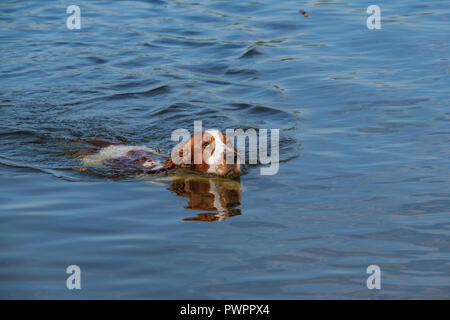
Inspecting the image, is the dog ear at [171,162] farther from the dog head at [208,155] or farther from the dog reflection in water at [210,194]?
the dog reflection in water at [210,194]

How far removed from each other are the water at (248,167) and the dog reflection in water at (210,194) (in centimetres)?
3

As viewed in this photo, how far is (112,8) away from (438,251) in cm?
1328

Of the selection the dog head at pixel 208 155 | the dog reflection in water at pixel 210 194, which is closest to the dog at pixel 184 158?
the dog head at pixel 208 155

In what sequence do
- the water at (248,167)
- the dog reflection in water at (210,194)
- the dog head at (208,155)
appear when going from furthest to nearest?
the dog head at (208,155), the dog reflection in water at (210,194), the water at (248,167)

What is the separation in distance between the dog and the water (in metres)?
0.18

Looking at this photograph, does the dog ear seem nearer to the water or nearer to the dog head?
the dog head

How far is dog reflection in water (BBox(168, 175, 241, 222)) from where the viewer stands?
6.89 meters

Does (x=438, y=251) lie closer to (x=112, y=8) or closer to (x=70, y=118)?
(x=70, y=118)

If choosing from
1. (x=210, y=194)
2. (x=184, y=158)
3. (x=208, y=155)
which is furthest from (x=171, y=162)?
(x=210, y=194)

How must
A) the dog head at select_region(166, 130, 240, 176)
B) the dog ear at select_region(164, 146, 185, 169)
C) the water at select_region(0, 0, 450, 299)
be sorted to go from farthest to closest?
the dog ear at select_region(164, 146, 185, 169)
the dog head at select_region(166, 130, 240, 176)
the water at select_region(0, 0, 450, 299)

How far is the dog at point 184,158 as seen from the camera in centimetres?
746

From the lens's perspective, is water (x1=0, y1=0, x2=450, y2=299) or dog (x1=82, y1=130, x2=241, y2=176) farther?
dog (x1=82, y1=130, x2=241, y2=176)

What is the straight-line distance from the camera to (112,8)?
17453 mm

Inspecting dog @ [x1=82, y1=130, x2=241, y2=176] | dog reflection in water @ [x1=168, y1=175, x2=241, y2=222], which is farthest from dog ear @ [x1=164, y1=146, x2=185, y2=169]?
dog reflection in water @ [x1=168, y1=175, x2=241, y2=222]
